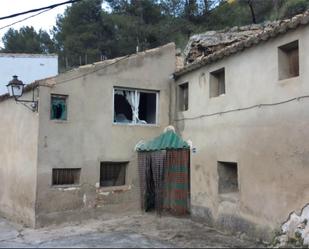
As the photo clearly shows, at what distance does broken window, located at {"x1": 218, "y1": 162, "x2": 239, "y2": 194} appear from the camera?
1181 cm

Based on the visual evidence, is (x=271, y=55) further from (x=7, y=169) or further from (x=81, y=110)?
(x=7, y=169)

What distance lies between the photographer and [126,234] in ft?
36.9

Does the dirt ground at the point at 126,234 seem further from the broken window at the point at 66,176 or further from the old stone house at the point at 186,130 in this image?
the broken window at the point at 66,176

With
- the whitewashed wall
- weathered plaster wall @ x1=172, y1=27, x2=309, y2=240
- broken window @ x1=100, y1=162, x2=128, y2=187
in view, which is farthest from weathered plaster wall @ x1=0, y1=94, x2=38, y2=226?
the whitewashed wall

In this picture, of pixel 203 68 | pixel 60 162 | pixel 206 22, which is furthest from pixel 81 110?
pixel 206 22

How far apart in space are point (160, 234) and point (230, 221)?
182cm

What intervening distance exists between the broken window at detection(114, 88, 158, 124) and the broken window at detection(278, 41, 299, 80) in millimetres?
5898

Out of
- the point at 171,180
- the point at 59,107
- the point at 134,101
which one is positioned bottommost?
the point at 171,180

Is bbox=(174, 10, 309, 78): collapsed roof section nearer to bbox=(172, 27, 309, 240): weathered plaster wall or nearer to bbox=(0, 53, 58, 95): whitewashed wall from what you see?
bbox=(172, 27, 309, 240): weathered plaster wall

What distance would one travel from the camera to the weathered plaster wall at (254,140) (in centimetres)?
895

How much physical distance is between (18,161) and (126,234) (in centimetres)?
515

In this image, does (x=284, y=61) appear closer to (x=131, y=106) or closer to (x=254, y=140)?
(x=254, y=140)

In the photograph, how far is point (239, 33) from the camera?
16.9 meters

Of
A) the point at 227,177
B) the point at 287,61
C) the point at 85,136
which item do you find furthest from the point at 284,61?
the point at 85,136
